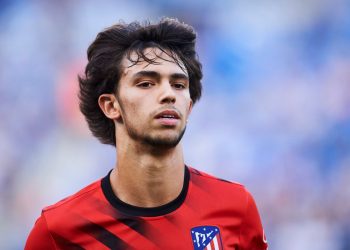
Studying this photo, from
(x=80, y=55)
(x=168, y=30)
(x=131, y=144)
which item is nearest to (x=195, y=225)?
(x=131, y=144)

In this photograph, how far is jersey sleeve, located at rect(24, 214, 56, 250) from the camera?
3.39 metres

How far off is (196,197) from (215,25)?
3.74 metres

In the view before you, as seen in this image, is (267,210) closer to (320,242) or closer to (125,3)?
(320,242)

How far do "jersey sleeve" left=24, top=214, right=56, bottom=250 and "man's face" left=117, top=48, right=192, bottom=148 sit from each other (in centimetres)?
65

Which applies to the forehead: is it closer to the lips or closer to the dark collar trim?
the lips

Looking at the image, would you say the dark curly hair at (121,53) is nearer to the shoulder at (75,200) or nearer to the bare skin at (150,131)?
the bare skin at (150,131)

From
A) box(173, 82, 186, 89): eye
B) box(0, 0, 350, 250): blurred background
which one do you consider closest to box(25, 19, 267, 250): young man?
box(173, 82, 186, 89): eye

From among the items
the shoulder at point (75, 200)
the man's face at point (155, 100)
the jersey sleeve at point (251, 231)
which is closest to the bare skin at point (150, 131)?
the man's face at point (155, 100)

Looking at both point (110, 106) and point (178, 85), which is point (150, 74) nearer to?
point (178, 85)

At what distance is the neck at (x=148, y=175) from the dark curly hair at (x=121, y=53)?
1.35ft

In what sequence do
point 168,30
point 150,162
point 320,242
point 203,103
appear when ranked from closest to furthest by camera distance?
point 150,162
point 168,30
point 320,242
point 203,103

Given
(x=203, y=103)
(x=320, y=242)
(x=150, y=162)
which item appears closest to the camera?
(x=150, y=162)

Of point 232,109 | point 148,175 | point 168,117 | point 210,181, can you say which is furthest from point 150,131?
point 232,109

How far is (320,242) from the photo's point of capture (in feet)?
20.5
